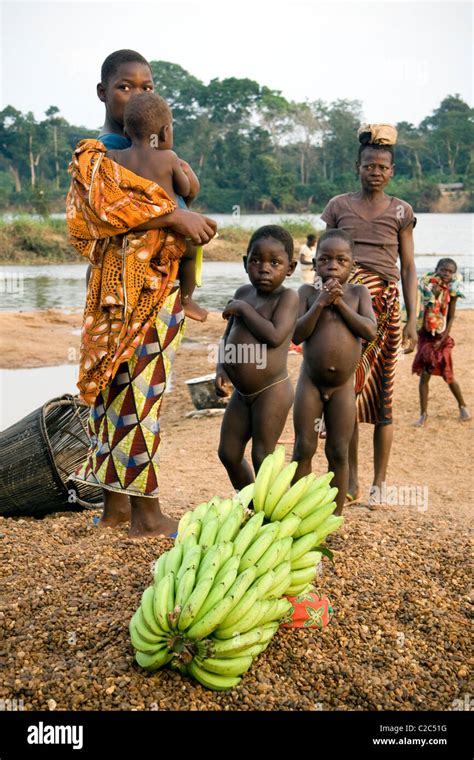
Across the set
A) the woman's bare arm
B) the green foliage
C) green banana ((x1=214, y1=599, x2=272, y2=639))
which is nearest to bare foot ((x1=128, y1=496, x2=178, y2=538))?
green banana ((x1=214, y1=599, x2=272, y2=639))

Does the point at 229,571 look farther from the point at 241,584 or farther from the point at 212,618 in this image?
the point at 212,618

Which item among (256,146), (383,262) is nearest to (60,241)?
(256,146)

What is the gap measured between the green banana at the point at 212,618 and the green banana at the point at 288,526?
391 mm

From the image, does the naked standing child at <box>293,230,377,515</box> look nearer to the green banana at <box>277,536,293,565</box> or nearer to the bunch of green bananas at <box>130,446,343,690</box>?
the bunch of green bananas at <box>130,446,343,690</box>

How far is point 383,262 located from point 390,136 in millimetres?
721

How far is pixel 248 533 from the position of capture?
2570 mm

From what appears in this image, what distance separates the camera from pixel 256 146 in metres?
45.0

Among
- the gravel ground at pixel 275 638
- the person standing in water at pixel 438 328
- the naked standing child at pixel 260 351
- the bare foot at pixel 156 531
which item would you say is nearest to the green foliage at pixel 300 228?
the person standing in water at pixel 438 328

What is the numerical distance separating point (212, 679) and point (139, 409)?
1410 mm

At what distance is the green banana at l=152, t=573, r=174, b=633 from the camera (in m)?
2.33

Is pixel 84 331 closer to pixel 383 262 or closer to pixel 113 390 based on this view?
pixel 113 390

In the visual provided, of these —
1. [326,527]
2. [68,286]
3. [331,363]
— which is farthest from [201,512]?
[68,286]

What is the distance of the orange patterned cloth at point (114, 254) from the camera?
10.7 feet

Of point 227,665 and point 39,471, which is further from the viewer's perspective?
point 39,471
